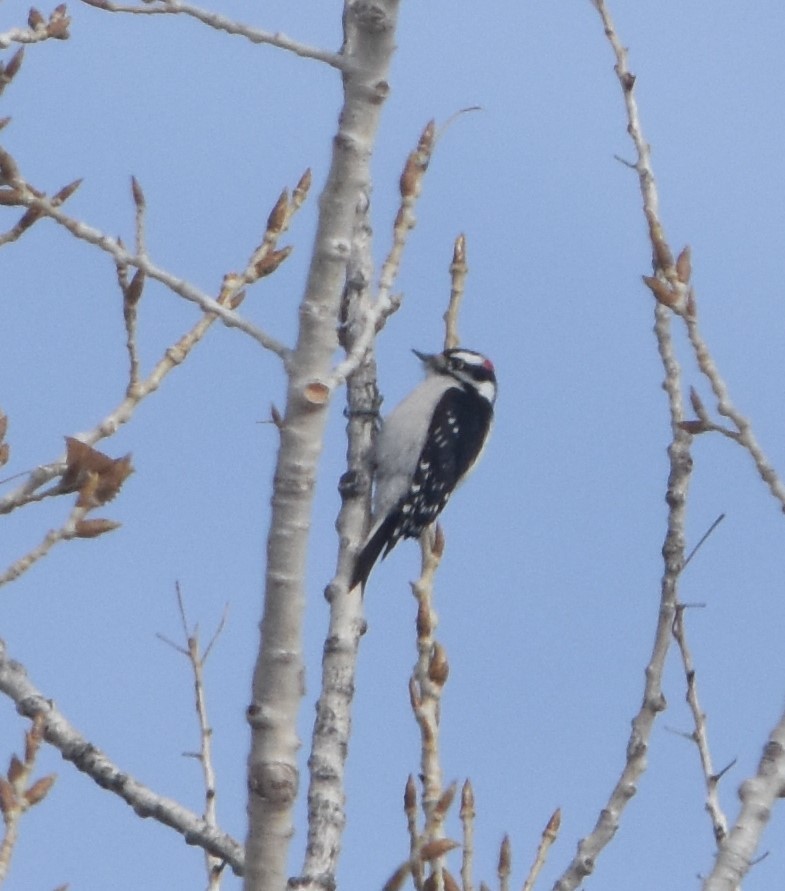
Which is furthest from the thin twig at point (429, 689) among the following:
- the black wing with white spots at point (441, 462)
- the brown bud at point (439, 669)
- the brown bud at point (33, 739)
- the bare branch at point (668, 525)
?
the black wing with white spots at point (441, 462)

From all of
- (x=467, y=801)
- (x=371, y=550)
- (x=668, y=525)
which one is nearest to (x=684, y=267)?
(x=668, y=525)

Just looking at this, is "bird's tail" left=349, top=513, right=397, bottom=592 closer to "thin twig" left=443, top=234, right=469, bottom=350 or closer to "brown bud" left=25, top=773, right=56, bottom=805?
"thin twig" left=443, top=234, right=469, bottom=350

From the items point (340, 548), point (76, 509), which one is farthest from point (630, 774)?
point (340, 548)

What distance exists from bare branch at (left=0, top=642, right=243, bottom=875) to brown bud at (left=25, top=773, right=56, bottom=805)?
59 centimetres

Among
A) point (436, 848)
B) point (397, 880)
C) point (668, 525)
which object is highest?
point (668, 525)

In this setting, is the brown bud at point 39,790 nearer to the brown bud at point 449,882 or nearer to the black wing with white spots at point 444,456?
the brown bud at point 449,882

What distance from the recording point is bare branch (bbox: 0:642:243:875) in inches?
156

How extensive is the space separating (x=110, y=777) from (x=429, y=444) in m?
4.23

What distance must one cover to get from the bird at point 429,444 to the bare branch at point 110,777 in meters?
1.91

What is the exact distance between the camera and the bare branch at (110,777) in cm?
396

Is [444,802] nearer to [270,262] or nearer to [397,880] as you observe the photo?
[397,880]

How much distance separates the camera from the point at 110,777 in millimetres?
4004

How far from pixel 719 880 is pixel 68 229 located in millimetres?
1944

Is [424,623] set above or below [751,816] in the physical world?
above
